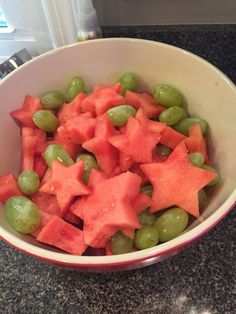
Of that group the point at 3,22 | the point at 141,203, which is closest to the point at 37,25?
the point at 3,22

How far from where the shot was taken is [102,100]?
67 cm

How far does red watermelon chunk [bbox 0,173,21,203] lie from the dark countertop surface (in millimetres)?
124

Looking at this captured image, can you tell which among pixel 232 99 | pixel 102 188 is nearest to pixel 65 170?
pixel 102 188

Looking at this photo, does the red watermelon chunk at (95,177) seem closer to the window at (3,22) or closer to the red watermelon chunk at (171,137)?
the red watermelon chunk at (171,137)

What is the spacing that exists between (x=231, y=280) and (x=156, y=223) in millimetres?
165

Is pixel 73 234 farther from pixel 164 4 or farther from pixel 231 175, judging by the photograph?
pixel 164 4

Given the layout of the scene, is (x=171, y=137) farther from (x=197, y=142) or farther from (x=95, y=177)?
(x=95, y=177)

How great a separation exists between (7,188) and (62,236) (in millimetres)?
120

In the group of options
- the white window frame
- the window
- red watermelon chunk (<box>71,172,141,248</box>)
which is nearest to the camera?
red watermelon chunk (<box>71,172,141,248</box>)

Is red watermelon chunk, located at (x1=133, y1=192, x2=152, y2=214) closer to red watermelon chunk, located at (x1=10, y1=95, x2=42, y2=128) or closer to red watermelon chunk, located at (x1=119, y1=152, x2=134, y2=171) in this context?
red watermelon chunk, located at (x1=119, y1=152, x2=134, y2=171)

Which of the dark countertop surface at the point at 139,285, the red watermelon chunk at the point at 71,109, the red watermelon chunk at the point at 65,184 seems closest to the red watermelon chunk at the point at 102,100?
the red watermelon chunk at the point at 71,109

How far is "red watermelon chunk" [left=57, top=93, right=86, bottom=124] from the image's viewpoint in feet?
2.27

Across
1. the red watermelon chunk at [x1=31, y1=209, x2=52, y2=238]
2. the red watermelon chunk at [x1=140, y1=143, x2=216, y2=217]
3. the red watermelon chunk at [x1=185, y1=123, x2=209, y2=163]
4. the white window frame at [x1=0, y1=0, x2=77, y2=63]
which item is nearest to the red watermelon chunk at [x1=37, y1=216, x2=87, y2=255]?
the red watermelon chunk at [x1=31, y1=209, x2=52, y2=238]

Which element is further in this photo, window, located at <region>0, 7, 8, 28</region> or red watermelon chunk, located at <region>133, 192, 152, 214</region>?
window, located at <region>0, 7, 8, 28</region>
